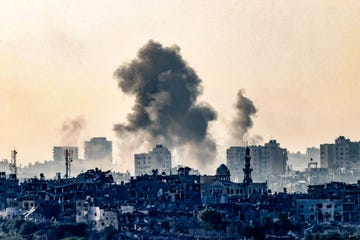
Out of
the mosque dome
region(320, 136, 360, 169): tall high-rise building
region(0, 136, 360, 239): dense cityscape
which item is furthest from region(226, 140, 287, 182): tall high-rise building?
region(0, 136, 360, 239): dense cityscape

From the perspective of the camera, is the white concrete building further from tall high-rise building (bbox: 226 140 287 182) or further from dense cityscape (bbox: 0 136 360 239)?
tall high-rise building (bbox: 226 140 287 182)

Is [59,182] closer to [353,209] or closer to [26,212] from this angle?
[26,212]

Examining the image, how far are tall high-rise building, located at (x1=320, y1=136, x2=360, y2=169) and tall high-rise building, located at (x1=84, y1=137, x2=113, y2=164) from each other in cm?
4024

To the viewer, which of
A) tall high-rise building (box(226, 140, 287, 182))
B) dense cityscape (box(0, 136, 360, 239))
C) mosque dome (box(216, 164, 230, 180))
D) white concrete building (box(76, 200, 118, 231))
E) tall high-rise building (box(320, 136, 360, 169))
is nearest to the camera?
dense cityscape (box(0, 136, 360, 239))

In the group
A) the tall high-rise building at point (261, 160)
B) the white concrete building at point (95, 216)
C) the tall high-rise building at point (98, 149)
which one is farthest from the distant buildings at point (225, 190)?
the tall high-rise building at point (98, 149)

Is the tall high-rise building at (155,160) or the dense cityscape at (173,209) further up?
the tall high-rise building at (155,160)

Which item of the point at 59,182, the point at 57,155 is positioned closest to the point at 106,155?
the point at 57,155

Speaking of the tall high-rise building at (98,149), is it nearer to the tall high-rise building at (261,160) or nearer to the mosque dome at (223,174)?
the tall high-rise building at (261,160)

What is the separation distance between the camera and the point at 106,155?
195625 mm

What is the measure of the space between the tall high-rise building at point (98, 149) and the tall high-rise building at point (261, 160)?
3606 cm

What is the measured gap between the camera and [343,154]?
16200 centimetres

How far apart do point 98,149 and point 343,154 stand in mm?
45705

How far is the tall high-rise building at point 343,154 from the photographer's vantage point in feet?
527

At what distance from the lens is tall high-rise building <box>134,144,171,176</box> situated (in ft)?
449
